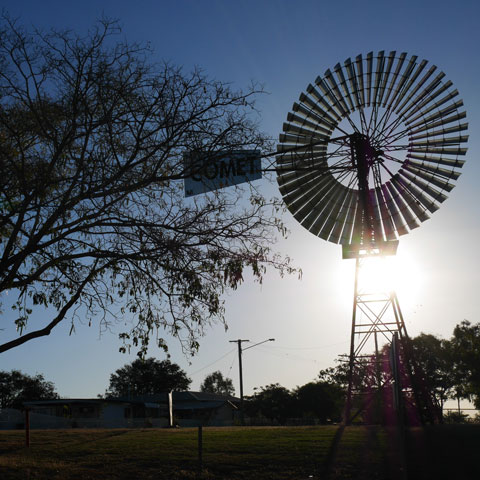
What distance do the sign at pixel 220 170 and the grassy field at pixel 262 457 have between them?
5072mm

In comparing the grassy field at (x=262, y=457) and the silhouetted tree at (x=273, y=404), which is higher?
the grassy field at (x=262, y=457)

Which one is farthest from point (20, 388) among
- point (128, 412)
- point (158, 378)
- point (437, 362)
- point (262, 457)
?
point (262, 457)

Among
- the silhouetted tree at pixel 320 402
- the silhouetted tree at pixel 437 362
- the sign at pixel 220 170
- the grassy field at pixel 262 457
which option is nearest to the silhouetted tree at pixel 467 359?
the silhouetted tree at pixel 437 362

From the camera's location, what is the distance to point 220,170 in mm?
9547

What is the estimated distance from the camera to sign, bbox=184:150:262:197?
9258 millimetres

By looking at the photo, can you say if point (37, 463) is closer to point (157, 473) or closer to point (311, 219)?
point (157, 473)

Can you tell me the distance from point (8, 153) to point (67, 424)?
37.5 meters

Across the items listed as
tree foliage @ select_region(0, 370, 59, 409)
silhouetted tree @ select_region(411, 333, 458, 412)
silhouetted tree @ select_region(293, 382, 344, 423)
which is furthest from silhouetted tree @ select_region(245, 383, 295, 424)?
tree foliage @ select_region(0, 370, 59, 409)

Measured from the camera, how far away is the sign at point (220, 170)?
9.26 meters

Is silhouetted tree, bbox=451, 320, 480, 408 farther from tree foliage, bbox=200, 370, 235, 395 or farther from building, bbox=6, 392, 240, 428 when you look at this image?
tree foliage, bbox=200, 370, 235, 395

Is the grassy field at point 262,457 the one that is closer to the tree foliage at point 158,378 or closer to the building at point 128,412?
the building at point 128,412

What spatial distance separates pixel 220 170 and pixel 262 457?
8.49m

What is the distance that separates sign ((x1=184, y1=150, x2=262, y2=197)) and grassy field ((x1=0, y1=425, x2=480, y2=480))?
5072 millimetres

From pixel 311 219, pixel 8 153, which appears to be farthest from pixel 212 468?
pixel 311 219
